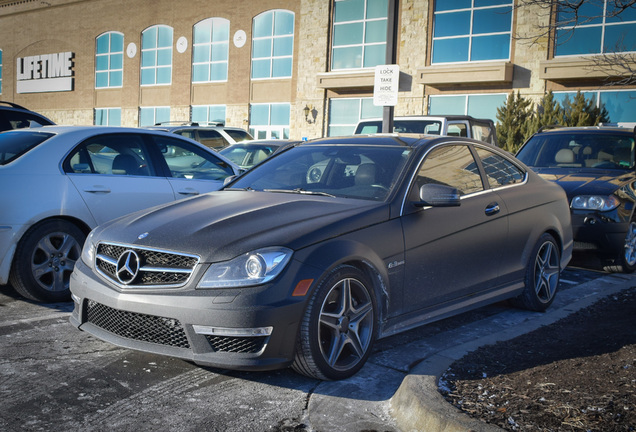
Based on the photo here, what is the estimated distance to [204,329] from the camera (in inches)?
156

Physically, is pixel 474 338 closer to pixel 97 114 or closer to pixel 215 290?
pixel 215 290

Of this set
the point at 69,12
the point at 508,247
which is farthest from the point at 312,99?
the point at 508,247

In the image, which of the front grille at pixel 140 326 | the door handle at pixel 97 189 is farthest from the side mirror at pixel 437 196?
the door handle at pixel 97 189

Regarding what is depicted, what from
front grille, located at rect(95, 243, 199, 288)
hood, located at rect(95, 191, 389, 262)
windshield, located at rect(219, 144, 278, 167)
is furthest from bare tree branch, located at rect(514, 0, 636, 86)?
windshield, located at rect(219, 144, 278, 167)

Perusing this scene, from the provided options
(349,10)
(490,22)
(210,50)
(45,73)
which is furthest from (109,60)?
(490,22)

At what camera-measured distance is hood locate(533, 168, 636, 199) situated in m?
8.26

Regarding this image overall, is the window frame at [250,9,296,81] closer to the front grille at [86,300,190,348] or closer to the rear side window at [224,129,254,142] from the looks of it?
the rear side window at [224,129,254,142]

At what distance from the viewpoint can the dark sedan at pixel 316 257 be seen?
158 inches

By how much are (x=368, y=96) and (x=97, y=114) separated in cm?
2005

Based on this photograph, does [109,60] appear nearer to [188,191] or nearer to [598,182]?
[188,191]

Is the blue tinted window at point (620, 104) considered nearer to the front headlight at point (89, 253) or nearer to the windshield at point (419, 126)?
the windshield at point (419, 126)

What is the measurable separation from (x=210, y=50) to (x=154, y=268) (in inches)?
1368

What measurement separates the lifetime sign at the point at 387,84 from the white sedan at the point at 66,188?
5217 mm

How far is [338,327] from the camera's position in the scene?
14.2ft
